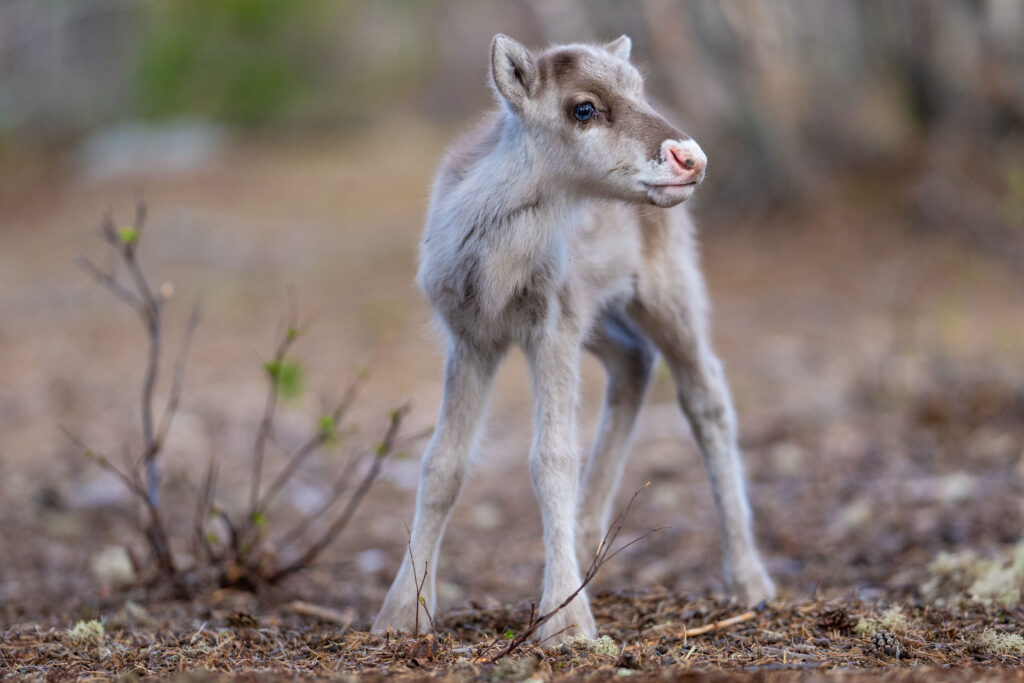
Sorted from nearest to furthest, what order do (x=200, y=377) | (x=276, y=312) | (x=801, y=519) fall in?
(x=801, y=519) → (x=200, y=377) → (x=276, y=312)

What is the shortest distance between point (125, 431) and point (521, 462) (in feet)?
11.7

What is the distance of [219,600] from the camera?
5594 mm

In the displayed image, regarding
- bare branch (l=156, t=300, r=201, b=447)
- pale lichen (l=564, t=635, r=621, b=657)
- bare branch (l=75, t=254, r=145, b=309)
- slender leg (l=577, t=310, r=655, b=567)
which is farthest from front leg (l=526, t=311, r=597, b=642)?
bare branch (l=75, t=254, r=145, b=309)

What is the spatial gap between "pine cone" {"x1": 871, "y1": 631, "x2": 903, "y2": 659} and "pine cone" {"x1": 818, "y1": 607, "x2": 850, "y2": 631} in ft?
0.74

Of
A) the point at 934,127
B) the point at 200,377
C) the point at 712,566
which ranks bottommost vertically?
the point at 712,566

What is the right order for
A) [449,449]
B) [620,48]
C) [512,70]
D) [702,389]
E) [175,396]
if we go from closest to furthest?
[512,70]
[449,449]
[620,48]
[702,389]
[175,396]

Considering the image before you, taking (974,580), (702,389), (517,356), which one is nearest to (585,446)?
(702,389)

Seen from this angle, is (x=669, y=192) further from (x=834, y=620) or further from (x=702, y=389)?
(x=834, y=620)

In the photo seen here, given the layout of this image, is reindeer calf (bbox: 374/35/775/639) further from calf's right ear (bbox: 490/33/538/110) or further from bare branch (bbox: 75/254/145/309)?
bare branch (bbox: 75/254/145/309)

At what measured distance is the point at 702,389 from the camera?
579cm

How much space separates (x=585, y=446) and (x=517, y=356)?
4.73 metres

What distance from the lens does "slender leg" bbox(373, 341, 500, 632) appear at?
Result: 4.88m

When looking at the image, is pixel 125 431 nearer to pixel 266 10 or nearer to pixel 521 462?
pixel 521 462

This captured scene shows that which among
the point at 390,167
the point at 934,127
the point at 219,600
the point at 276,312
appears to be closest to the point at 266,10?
the point at 390,167
